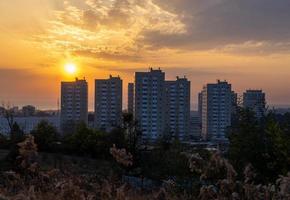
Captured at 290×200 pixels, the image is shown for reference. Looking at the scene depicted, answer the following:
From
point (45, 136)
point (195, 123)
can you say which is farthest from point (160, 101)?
point (45, 136)

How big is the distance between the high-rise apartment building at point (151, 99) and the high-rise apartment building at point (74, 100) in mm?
16135

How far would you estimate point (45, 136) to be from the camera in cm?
3588

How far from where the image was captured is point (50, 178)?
17.9 ft

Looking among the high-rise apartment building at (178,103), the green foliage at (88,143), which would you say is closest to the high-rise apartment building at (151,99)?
the high-rise apartment building at (178,103)

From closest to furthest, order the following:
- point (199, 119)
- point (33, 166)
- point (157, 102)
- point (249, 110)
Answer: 1. point (33, 166)
2. point (249, 110)
3. point (157, 102)
4. point (199, 119)

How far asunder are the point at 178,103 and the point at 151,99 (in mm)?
6878

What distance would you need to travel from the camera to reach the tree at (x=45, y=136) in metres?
35.1

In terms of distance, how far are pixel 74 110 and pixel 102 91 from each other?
→ 874 cm

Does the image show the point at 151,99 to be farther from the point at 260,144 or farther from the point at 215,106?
the point at 260,144

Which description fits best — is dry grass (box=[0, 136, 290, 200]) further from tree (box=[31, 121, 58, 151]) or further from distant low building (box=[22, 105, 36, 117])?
distant low building (box=[22, 105, 36, 117])

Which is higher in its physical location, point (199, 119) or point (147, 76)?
point (147, 76)

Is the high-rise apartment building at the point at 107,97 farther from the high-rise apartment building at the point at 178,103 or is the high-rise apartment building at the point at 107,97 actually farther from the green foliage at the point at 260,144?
the green foliage at the point at 260,144

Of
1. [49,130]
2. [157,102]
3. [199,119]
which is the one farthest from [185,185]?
[199,119]

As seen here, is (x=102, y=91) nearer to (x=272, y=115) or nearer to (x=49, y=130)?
(x=49, y=130)
